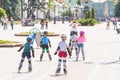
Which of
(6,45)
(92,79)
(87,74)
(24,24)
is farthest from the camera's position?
(24,24)

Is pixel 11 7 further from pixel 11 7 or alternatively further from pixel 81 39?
pixel 81 39

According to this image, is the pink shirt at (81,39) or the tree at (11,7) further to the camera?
the tree at (11,7)

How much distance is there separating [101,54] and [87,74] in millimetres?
8343

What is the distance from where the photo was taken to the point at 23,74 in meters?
16.2

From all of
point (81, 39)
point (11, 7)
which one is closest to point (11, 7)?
point (11, 7)

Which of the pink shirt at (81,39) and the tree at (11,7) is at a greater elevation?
the tree at (11,7)

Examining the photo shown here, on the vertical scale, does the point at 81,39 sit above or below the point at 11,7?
below

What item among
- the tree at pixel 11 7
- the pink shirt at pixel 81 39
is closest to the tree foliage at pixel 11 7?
the tree at pixel 11 7

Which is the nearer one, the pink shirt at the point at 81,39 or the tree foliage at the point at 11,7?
the pink shirt at the point at 81,39

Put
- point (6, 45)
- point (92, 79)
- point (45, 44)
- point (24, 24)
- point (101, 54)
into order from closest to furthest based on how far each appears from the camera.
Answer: point (92, 79) → point (45, 44) → point (101, 54) → point (6, 45) → point (24, 24)

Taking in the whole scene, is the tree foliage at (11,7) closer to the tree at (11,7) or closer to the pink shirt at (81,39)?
the tree at (11,7)

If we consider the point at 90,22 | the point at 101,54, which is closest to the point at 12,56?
the point at 101,54

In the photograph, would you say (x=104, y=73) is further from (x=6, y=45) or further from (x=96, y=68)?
(x=6, y=45)

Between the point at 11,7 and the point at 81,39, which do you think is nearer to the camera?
the point at 81,39
